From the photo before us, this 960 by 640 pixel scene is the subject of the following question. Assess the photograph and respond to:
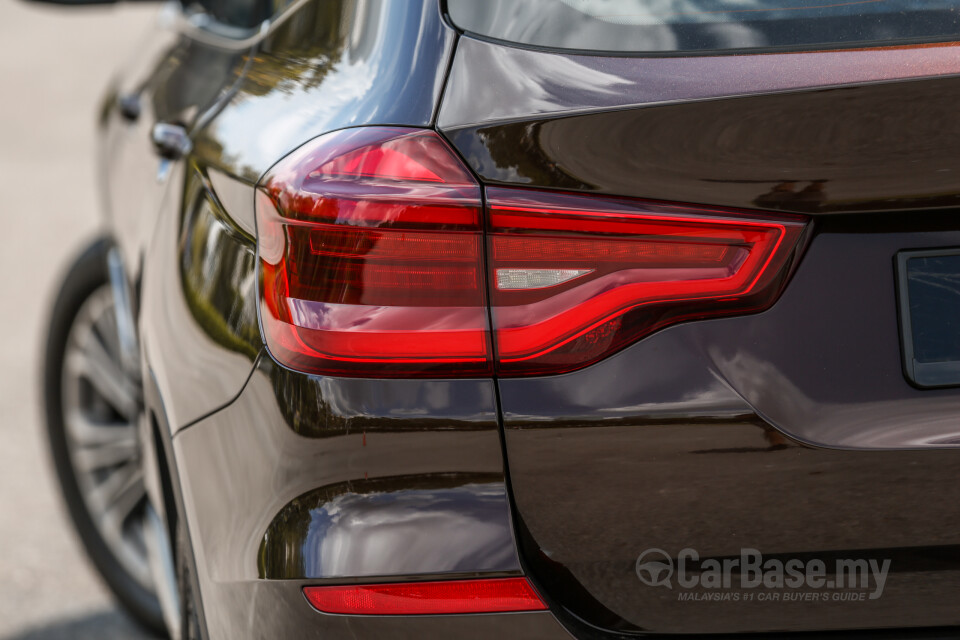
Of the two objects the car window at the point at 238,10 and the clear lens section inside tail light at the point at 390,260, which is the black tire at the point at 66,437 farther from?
the clear lens section inside tail light at the point at 390,260

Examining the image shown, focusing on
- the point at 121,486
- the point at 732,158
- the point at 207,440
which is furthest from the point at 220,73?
the point at 121,486

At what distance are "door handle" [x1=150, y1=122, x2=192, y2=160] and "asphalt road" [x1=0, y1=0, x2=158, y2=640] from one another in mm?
993

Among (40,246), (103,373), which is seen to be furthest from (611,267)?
(40,246)

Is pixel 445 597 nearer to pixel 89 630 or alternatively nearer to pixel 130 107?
pixel 130 107

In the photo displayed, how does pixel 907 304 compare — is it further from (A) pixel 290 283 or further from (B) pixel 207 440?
(B) pixel 207 440

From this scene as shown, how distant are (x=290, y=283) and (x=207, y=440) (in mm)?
325

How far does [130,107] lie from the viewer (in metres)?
2.62

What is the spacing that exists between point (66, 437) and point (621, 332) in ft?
7.79

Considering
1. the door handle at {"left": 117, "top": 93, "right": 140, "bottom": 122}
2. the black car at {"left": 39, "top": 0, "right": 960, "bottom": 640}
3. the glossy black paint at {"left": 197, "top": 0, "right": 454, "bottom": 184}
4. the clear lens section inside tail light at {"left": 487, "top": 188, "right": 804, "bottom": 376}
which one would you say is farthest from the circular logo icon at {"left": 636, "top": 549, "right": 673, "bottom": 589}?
the door handle at {"left": 117, "top": 93, "right": 140, "bottom": 122}

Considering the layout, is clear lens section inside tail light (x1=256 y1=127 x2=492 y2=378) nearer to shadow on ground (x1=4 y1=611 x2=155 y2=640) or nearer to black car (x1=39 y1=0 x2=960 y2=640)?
black car (x1=39 y1=0 x2=960 y2=640)

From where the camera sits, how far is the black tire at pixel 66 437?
117 inches

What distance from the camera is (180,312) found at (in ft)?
5.71

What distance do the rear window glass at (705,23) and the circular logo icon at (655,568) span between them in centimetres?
64

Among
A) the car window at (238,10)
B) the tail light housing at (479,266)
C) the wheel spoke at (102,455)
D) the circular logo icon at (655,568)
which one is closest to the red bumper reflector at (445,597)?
the circular logo icon at (655,568)
